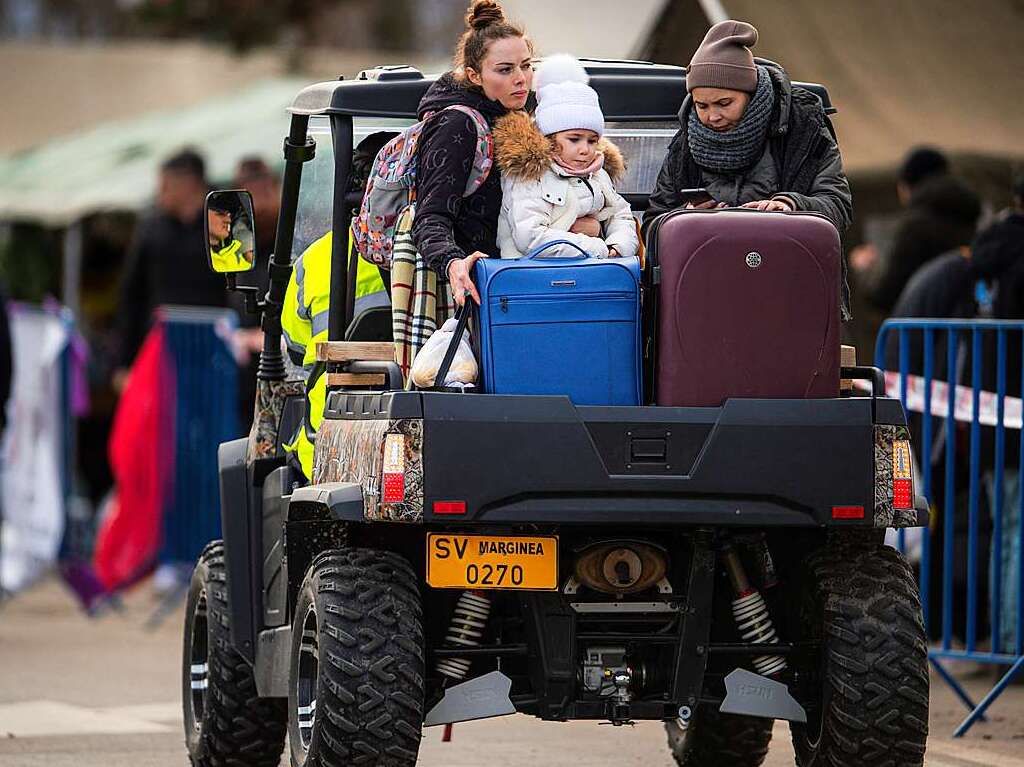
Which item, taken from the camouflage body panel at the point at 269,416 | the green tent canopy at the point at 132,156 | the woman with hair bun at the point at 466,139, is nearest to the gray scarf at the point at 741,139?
the woman with hair bun at the point at 466,139

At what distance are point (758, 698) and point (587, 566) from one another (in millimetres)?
593

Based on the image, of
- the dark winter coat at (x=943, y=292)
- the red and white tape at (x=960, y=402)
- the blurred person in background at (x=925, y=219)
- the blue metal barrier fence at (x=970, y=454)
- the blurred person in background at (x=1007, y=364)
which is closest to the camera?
the blue metal barrier fence at (x=970, y=454)

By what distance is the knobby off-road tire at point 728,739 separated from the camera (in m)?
7.44

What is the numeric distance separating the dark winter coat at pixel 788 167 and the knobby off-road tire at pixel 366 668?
1.51 meters

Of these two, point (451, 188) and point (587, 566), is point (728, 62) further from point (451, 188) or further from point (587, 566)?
point (587, 566)

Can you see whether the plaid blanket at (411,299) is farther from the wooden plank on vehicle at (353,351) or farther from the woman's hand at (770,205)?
the woman's hand at (770,205)

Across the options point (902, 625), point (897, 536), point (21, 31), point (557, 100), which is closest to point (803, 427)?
point (902, 625)

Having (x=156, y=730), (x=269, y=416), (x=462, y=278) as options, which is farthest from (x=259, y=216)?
(x=462, y=278)

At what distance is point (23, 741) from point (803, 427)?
4.06m

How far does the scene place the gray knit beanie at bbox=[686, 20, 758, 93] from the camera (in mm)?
6449

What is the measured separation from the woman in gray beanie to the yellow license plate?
4.06 feet

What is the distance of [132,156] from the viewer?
20734 millimetres

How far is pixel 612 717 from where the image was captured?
5.95 m

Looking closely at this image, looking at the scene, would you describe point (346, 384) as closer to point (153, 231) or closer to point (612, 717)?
point (612, 717)
